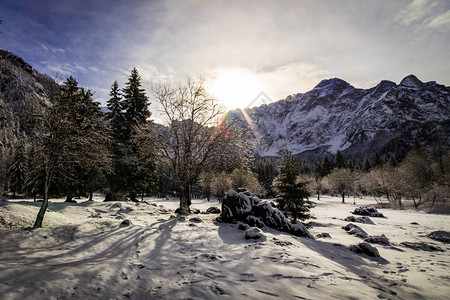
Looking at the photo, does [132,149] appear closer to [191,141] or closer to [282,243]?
[191,141]

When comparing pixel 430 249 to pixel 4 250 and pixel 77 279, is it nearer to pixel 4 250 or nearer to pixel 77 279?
pixel 77 279

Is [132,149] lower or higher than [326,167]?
lower

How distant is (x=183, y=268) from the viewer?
504cm

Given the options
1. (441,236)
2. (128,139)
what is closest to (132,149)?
(128,139)

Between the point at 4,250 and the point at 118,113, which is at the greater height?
the point at 118,113

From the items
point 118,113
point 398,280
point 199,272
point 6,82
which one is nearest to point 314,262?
point 398,280

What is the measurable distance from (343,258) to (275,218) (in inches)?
167

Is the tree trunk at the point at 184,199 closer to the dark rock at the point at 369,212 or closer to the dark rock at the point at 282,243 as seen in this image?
the dark rock at the point at 282,243

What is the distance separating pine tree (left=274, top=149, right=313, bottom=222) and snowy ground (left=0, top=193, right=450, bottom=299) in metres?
6.84

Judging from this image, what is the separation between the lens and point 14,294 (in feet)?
9.68

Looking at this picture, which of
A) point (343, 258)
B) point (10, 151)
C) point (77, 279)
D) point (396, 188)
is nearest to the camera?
point (77, 279)

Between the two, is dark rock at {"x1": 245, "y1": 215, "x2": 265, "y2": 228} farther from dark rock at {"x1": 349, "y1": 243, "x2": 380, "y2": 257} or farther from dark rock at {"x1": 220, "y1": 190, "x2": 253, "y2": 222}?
dark rock at {"x1": 349, "y1": 243, "x2": 380, "y2": 257}

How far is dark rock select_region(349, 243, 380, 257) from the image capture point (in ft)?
27.3

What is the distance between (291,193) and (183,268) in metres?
13.0
